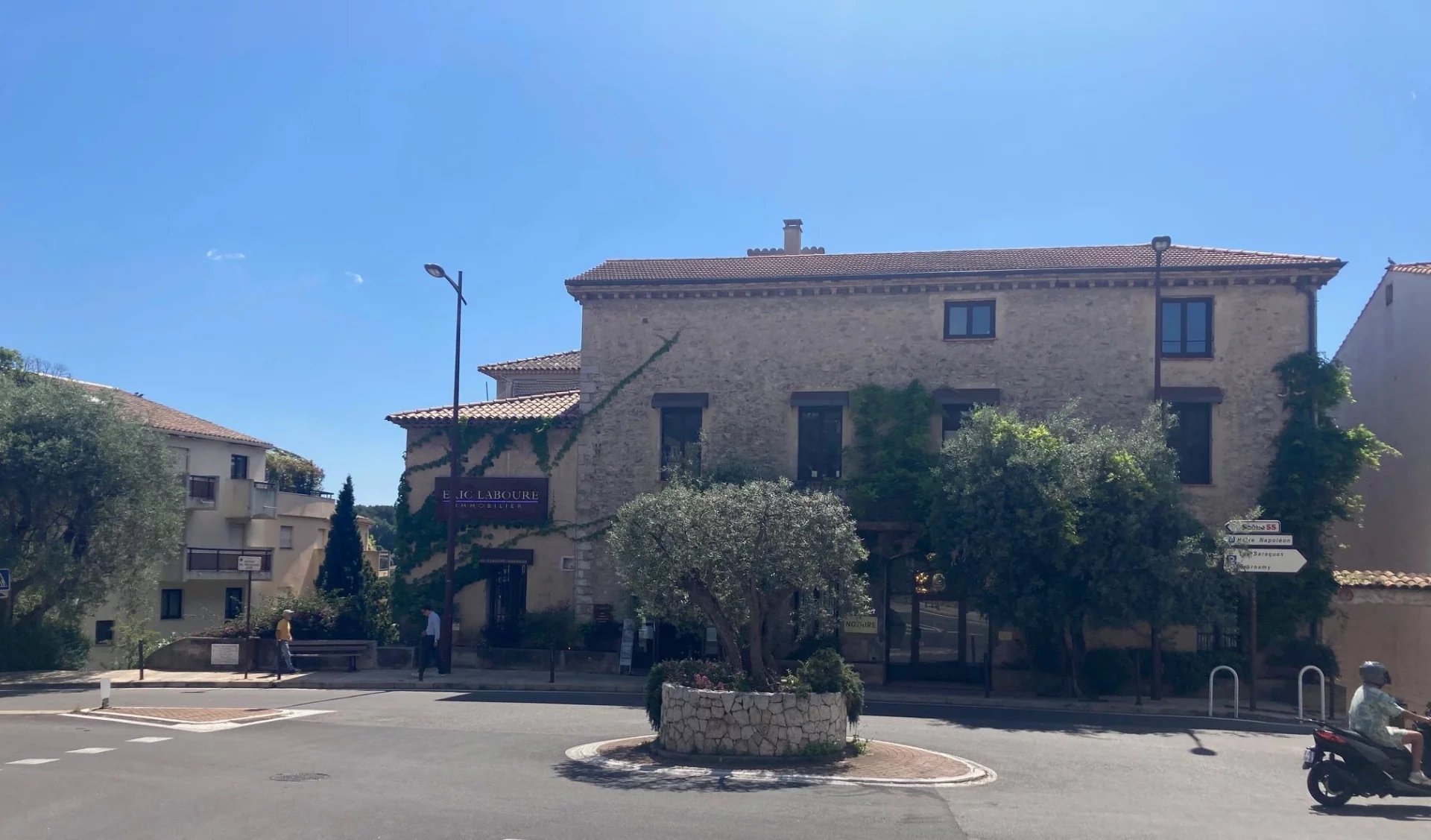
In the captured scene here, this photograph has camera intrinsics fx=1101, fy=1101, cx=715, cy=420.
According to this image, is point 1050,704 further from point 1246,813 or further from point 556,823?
point 556,823

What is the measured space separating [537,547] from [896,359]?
960 centimetres

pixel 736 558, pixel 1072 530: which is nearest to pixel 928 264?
pixel 1072 530

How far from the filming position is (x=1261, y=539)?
18188 millimetres

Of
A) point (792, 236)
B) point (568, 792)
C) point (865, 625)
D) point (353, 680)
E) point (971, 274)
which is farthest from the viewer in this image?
point (792, 236)

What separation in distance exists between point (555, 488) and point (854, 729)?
1355 cm

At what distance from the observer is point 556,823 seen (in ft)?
31.0

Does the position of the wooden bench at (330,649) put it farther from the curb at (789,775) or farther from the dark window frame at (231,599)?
the dark window frame at (231,599)

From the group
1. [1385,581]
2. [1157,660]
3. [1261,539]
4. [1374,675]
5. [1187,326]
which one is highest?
[1187,326]

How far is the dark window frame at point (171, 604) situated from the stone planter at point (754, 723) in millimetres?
29767

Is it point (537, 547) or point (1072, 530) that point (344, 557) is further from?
point (1072, 530)

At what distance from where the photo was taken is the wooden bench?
24.7 m

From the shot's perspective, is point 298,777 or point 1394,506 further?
point 1394,506

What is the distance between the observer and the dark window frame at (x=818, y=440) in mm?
25125

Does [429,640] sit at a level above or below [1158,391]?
below
